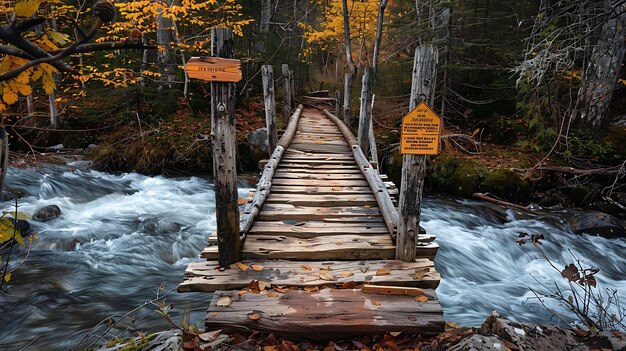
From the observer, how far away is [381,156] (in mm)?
11742

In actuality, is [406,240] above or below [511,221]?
above

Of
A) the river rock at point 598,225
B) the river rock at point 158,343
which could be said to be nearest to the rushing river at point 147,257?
the river rock at point 598,225

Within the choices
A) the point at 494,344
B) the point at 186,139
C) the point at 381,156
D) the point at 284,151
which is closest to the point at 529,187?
the point at 381,156

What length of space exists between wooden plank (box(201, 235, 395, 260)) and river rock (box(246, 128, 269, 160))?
763 centimetres

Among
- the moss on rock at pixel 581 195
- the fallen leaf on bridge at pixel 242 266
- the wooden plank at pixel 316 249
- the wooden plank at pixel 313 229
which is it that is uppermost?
the wooden plank at pixel 313 229

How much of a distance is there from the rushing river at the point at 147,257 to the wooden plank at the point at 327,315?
3.94ft

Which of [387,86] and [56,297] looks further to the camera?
[387,86]

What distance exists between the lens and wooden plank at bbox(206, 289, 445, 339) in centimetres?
292

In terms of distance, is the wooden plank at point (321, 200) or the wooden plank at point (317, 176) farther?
the wooden plank at point (317, 176)

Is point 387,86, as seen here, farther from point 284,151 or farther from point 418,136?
point 418,136

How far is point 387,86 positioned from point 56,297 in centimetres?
1369

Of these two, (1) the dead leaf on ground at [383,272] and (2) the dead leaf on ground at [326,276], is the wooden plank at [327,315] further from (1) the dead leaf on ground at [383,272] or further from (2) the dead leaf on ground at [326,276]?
(1) the dead leaf on ground at [383,272]

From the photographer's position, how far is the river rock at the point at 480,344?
248 centimetres

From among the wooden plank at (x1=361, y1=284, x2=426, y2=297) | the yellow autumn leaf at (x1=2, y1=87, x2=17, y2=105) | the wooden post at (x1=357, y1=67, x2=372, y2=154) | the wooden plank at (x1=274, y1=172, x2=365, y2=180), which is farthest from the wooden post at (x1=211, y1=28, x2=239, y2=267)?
the wooden post at (x1=357, y1=67, x2=372, y2=154)
